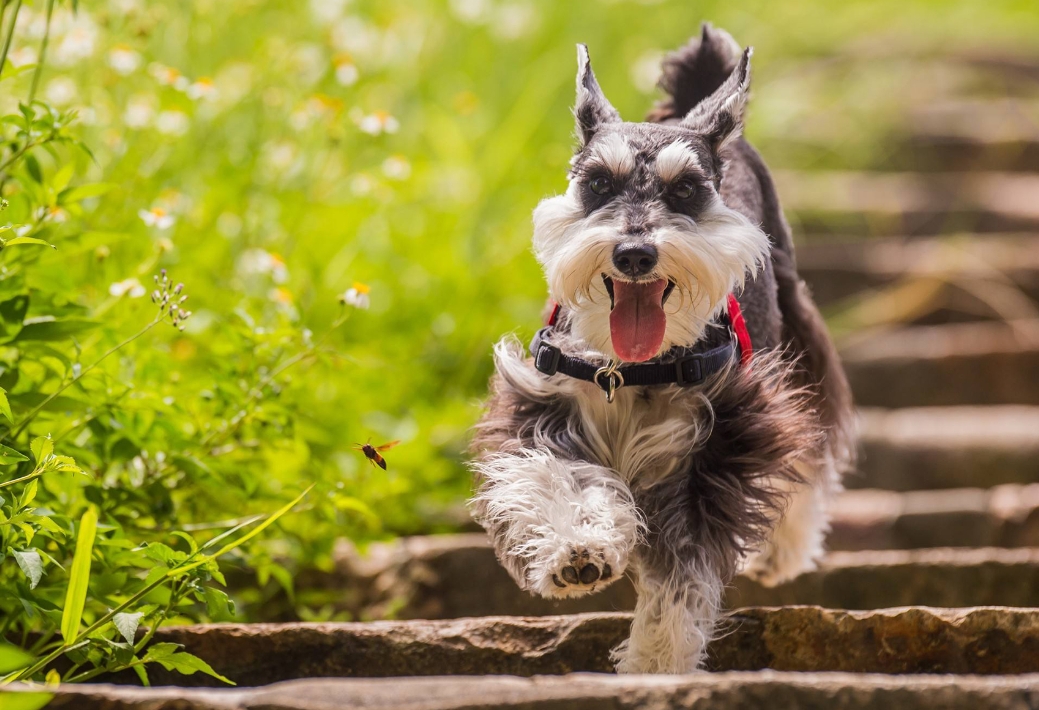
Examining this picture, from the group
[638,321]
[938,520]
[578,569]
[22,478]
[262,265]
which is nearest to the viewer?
[22,478]

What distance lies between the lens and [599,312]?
7.83 feet

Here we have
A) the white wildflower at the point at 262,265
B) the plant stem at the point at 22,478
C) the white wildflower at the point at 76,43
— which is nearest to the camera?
the plant stem at the point at 22,478

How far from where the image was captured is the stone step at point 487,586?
3182 millimetres

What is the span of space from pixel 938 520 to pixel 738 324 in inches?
73.3

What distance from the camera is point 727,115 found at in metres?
2.43

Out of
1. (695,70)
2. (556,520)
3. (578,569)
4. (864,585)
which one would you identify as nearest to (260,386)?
(556,520)

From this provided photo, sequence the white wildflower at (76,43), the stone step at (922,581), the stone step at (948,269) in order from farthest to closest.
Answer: the stone step at (948,269) < the white wildflower at (76,43) < the stone step at (922,581)

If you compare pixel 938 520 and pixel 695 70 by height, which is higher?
A: pixel 695 70

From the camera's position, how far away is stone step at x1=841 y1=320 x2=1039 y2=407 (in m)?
5.66

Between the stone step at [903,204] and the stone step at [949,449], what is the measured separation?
7.27 feet

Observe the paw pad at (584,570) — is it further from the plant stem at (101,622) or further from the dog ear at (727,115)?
the dog ear at (727,115)

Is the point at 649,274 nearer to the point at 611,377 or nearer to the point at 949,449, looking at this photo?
the point at 611,377

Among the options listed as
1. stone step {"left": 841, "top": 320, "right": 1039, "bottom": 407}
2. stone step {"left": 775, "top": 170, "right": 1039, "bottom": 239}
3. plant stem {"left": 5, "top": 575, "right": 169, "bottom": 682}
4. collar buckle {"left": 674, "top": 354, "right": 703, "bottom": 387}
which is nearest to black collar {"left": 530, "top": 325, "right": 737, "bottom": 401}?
collar buckle {"left": 674, "top": 354, "right": 703, "bottom": 387}

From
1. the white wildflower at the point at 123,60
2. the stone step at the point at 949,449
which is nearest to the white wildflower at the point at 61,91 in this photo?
the white wildflower at the point at 123,60
